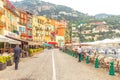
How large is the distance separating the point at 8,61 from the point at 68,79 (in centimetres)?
1170

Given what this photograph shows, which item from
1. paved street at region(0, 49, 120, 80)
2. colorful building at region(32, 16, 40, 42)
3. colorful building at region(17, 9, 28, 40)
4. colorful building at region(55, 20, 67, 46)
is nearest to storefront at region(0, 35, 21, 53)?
paved street at region(0, 49, 120, 80)

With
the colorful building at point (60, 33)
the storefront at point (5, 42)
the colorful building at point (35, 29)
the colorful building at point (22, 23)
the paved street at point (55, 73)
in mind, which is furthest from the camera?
the colorful building at point (60, 33)

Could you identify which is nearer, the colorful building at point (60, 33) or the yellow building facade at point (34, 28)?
the yellow building facade at point (34, 28)

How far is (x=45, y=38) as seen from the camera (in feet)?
489

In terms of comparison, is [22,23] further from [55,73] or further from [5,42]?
[55,73]

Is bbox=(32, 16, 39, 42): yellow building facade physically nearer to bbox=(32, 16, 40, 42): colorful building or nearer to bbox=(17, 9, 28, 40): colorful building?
bbox=(32, 16, 40, 42): colorful building

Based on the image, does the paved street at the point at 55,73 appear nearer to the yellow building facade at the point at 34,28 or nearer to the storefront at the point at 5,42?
the storefront at the point at 5,42

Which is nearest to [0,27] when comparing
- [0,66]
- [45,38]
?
[0,66]

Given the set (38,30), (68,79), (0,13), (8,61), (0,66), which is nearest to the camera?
(68,79)

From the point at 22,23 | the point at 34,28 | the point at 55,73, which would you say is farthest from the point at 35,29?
the point at 55,73

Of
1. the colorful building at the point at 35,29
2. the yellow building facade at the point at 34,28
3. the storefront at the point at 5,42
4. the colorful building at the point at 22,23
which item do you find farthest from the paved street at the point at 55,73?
the colorful building at the point at 35,29

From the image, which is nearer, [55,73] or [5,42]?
[55,73]

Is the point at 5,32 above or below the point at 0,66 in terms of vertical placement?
above

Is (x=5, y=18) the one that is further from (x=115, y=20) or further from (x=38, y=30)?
(x=115, y=20)
